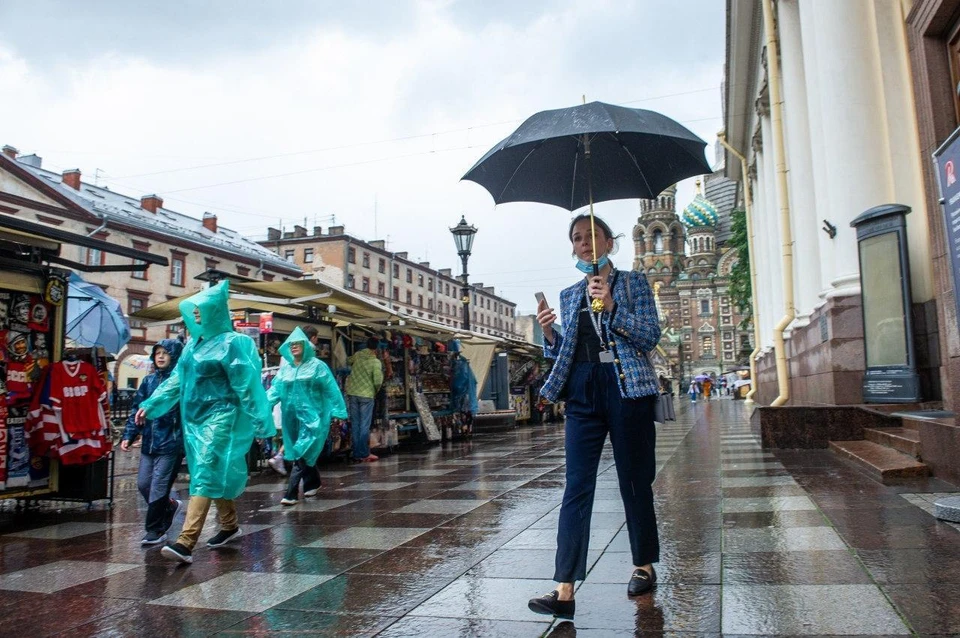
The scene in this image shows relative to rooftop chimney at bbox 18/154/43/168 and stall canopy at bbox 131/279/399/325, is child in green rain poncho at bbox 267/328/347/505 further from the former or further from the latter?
rooftop chimney at bbox 18/154/43/168

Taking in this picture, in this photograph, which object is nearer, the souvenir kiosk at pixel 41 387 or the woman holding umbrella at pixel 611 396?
the woman holding umbrella at pixel 611 396

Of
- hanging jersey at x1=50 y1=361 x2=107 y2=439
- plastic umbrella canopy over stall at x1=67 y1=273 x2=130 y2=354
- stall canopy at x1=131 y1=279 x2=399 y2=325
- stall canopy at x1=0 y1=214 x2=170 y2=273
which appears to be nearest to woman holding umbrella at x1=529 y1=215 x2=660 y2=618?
stall canopy at x1=0 y1=214 x2=170 y2=273

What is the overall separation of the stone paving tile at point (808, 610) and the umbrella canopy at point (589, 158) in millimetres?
2324

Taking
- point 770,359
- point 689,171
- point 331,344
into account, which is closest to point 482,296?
point 770,359

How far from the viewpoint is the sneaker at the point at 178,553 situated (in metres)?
4.69

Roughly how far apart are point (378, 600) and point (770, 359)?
19899mm

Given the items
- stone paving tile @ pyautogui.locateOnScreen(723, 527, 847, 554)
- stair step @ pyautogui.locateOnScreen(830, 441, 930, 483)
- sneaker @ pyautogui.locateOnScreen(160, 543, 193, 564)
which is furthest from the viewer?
stair step @ pyautogui.locateOnScreen(830, 441, 930, 483)

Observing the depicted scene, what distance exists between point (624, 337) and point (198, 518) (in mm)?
3156

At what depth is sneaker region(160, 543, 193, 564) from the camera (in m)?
4.69

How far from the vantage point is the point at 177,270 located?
46156mm

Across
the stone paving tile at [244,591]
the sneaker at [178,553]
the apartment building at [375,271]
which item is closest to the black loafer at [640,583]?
the stone paving tile at [244,591]

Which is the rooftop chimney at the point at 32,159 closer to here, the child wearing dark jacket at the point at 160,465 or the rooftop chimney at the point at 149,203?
the rooftop chimney at the point at 149,203

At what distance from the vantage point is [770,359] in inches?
842

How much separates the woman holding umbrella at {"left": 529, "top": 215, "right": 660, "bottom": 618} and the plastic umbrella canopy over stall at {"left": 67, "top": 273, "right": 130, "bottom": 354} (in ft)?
39.2
